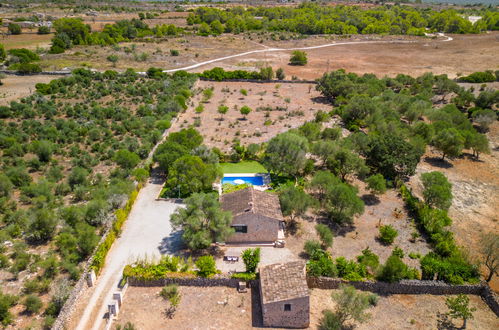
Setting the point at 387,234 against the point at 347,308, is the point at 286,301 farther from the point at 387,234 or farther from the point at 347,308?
the point at 387,234

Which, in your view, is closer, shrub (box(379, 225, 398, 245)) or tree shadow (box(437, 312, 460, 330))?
tree shadow (box(437, 312, 460, 330))

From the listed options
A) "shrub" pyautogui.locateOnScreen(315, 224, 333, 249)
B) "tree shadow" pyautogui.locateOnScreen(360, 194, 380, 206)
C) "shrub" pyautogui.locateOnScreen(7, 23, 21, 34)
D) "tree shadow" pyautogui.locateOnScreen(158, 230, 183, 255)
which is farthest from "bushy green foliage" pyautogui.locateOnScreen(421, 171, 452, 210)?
"shrub" pyautogui.locateOnScreen(7, 23, 21, 34)

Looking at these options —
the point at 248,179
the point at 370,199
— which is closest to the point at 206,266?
the point at 248,179

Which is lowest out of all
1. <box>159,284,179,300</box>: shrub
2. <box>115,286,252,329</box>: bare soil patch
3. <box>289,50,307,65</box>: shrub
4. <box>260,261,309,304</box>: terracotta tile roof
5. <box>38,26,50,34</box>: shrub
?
<box>115,286,252,329</box>: bare soil patch

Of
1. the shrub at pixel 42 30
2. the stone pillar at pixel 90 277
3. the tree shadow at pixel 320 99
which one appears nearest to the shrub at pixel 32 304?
the stone pillar at pixel 90 277

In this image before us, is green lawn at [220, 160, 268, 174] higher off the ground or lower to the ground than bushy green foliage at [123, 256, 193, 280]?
lower

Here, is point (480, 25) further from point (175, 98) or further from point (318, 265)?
point (318, 265)

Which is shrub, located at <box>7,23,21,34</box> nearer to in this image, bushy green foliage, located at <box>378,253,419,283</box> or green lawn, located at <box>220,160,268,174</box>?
green lawn, located at <box>220,160,268,174</box>

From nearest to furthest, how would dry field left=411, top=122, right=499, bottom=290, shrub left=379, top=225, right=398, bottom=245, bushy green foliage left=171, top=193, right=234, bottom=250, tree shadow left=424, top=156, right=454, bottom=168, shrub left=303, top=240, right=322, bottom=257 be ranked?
bushy green foliage left=171, top=193, right=234, bottom=250
shrub left=303, top=240, right=322, bottom=257
shrub left=379, top=225, right=398, bottom=245
dry field left=411, top=122, right=499, bottom=290
tree shadow left=424, top=156, right=454, bottom=168
